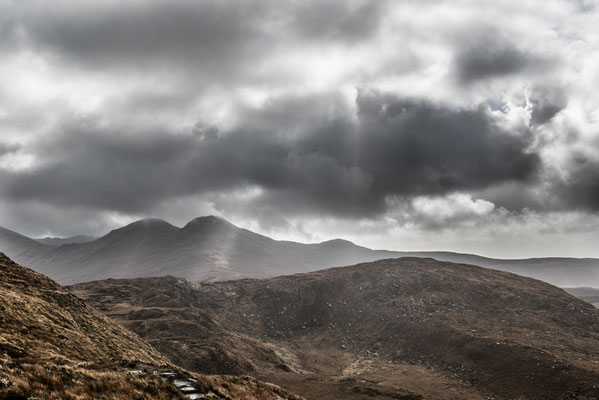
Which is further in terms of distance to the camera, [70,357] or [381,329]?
[381,329]

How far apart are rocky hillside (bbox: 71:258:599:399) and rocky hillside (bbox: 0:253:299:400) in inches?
492

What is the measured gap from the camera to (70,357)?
1844 centimetres

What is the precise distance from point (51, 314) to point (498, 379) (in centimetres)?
4373

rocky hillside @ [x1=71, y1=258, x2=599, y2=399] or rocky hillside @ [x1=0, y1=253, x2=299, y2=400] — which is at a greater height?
rocky hillside @ [x1=0, y1=253, x2=299, y2=400]

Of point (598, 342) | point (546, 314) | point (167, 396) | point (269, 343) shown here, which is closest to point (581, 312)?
point (546, 314)

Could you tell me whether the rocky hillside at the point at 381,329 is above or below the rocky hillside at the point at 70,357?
below

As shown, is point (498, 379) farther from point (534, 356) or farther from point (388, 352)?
point (388, 352)

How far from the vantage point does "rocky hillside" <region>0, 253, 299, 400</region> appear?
12.6 meters

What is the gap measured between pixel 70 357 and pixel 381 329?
170 feet

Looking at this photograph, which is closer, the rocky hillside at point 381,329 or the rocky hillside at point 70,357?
the rocky hillside at point 70,357

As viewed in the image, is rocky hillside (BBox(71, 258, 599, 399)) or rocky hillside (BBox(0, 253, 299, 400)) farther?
rocky hillside (BBox(71, 258, 599, 399))

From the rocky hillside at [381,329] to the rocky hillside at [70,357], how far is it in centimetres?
1249

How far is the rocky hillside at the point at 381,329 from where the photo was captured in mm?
35719

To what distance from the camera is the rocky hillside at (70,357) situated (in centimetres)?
1257
